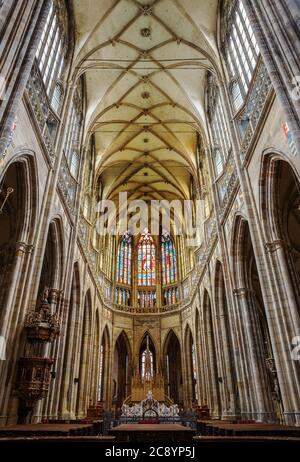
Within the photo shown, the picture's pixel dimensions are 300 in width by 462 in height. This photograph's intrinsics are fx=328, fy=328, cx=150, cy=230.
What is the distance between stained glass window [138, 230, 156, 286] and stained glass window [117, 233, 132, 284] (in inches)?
43.2

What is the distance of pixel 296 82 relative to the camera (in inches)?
339

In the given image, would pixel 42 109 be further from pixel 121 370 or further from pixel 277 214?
pixel 121 370

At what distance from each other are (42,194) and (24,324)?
488 centimetres

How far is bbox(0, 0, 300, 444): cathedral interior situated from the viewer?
387 inches

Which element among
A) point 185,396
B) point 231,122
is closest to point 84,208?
point 231,122

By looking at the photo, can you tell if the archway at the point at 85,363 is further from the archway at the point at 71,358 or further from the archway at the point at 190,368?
the archway at the point at 190,368

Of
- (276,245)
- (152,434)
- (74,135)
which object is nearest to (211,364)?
(276,245)

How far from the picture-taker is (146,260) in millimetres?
35094

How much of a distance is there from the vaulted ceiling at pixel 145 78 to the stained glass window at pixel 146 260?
881cm

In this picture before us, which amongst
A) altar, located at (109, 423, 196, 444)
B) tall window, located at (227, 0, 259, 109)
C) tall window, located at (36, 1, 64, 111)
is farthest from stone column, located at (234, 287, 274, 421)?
tall window, located at (36, 1, 64, 111)

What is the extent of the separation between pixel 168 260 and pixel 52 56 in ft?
76.7

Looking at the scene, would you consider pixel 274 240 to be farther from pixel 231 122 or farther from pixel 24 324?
pixel 24 324

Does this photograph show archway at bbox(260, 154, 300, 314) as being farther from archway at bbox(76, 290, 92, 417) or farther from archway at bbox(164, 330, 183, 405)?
archway at bbox(164, 330, 183, 405)

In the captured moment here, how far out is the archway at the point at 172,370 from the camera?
30.3m
